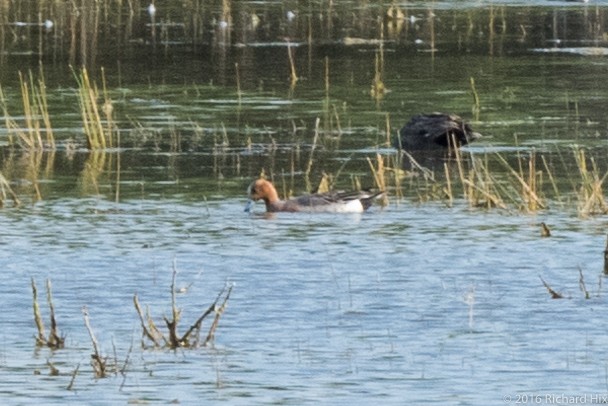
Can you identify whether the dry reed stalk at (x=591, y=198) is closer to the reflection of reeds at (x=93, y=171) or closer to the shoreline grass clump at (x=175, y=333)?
the reflection of reeds at (x=93, y=171)

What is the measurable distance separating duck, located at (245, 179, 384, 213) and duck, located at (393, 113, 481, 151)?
4.21 metres

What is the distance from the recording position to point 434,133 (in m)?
20.6

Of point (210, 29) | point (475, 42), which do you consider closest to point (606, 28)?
point (475, 42)

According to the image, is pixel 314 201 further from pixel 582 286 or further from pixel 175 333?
pixel 175 333

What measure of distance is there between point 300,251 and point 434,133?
6737 mm

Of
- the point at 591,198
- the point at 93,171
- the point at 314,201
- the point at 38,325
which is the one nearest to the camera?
the point at 38,325

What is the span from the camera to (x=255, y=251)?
46.3 ft

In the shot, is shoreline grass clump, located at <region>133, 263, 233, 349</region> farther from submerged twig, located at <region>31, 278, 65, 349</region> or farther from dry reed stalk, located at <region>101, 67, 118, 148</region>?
dry reed stalk, located at <region>101, 67, 118, 148</region>

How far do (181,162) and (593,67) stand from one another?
1209 cm

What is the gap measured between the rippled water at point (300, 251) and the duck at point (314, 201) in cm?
13

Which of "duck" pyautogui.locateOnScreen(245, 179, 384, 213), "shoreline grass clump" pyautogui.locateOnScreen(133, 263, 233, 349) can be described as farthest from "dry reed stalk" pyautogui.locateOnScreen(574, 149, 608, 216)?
"shoreline grass clump" pyautogui.locateOnScreen(133, 263, 233, 349)

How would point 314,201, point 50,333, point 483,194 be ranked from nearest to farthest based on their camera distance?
point 50,333 < point 314,201 < point 483,194

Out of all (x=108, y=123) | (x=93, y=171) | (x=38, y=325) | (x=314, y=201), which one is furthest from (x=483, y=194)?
(x=38, y=325)

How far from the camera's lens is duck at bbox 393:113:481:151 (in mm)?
20422
